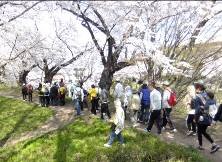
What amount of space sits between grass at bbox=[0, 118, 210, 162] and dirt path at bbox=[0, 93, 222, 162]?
0.79m

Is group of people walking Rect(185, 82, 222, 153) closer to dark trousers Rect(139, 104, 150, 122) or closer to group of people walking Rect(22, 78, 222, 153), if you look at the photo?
group of people walking Rect(22, 78, 222, 153)

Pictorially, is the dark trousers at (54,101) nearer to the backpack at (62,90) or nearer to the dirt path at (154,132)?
the backpack at (62,90)

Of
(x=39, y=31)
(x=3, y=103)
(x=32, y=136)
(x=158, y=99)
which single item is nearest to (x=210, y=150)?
(x=158, y=99)

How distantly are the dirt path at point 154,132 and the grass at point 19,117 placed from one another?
0.43m

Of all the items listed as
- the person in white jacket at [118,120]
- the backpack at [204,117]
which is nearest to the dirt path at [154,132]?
the backpack at [204,117]

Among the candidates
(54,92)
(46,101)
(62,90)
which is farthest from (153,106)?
(46,101)

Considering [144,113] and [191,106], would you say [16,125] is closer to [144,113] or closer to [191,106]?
[144,113]

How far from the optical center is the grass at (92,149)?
15.9 metres

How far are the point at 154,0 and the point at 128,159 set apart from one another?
534cm

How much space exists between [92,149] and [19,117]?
8.17m

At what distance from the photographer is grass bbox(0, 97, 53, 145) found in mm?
21389

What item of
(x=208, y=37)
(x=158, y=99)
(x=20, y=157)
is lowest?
(x=20, y=157)

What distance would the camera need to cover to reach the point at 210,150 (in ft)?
53.8

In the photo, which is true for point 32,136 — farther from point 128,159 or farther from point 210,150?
point 210,150
